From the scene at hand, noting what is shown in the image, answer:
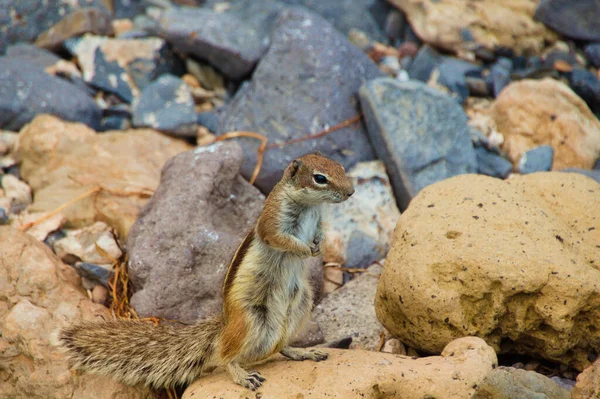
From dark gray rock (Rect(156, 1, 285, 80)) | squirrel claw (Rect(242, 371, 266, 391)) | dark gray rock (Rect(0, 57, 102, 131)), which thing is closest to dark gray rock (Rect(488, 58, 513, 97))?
dark gray rock (Rect(156, 1, 285, 80))

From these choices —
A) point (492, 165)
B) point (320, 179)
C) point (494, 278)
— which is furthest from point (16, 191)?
point (492, 165)

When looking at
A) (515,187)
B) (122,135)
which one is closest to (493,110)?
(515,187)

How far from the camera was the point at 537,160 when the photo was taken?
5.96 metres

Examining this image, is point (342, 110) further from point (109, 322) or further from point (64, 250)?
point (109, 322)

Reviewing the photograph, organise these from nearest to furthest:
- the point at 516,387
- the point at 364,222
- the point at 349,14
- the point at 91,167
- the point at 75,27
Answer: the point at 516,387, the point at 364,222, the point at 91,167, the point at 75,27, the point at 349,14

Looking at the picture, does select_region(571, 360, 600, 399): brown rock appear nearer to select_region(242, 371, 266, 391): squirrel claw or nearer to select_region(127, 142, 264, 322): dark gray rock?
select_region(242, 371, 266, 391): squirrel claw

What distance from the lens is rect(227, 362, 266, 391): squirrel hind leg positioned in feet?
11.6

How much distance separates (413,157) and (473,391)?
2.58m

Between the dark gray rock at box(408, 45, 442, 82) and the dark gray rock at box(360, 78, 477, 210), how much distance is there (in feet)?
3.98

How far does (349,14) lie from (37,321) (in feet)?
18.3

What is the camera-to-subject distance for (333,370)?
3555mm

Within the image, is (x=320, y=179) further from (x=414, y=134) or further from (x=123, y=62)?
(x=123, y=62)

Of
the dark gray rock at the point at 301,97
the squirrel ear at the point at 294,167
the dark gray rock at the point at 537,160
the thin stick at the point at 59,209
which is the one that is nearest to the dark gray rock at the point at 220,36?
the dark gray rock at the point at 301,97

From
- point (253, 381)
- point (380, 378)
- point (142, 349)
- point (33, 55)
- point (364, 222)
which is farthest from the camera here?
point (33, 55)
